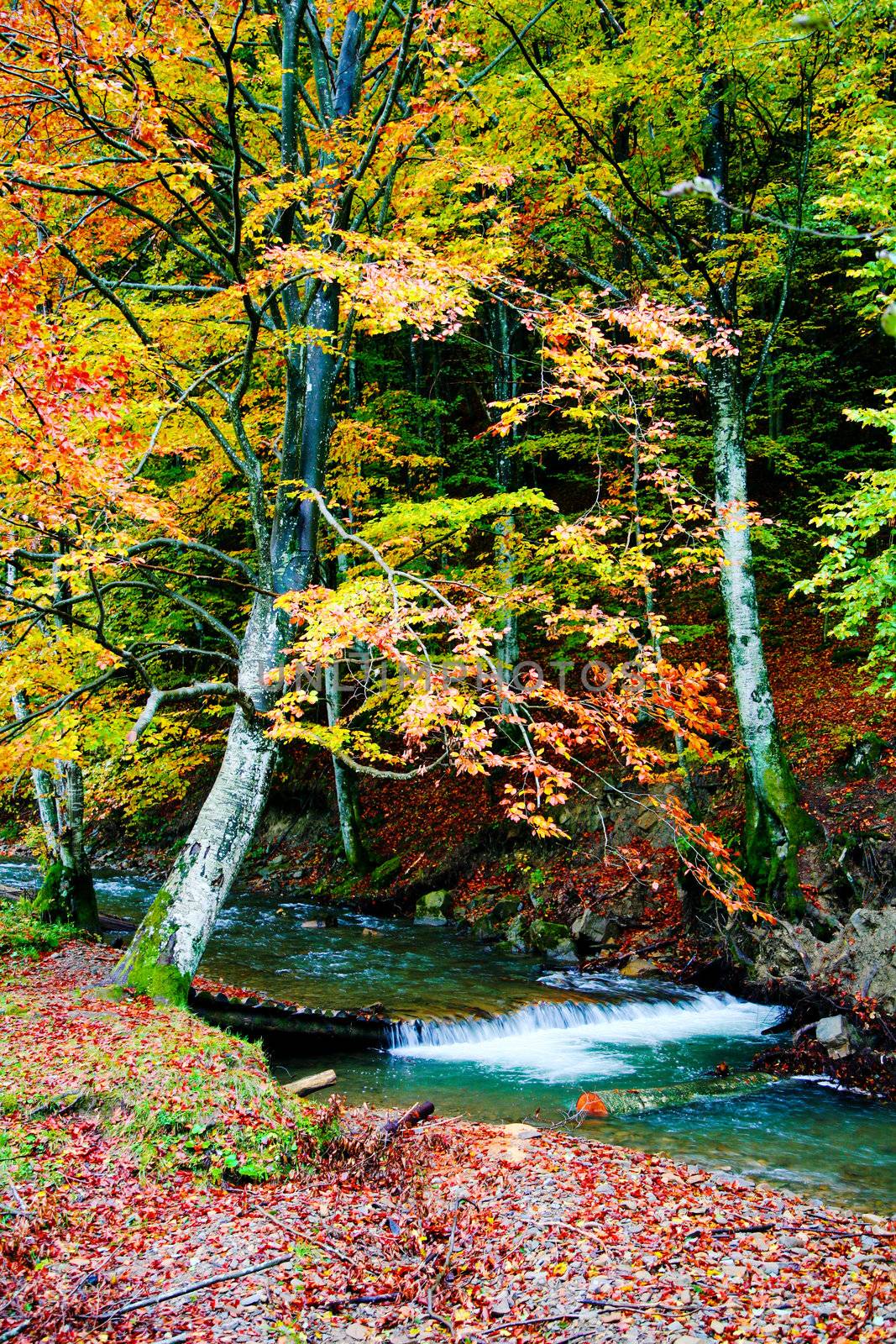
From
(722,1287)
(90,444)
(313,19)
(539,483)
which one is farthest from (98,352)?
(539,483)

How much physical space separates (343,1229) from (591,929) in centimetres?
909

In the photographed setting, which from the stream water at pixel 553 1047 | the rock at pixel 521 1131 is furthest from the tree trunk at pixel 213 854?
the rock at pixel 521 1131

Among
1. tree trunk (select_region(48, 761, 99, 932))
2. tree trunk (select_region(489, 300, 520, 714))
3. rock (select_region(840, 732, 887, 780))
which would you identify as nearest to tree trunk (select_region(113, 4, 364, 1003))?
tree trunk (select_region(48, 761, 99, 932))

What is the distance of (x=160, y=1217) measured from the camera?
13.8ft

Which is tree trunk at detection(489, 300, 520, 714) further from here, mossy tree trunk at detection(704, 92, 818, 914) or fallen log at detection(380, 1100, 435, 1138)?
fallen log at detection(380, 1100, 435, 1138)

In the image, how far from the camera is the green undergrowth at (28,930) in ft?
32.7

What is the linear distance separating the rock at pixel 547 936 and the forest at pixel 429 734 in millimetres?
171

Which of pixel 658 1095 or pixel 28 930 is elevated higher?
pixel 28 930

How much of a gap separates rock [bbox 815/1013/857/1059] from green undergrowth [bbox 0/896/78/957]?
9.10 m

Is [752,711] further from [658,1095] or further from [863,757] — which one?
[658,1095]

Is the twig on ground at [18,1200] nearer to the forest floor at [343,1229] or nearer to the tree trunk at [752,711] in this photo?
the forest floor at [343,1229]

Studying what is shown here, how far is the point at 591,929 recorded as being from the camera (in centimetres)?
1285

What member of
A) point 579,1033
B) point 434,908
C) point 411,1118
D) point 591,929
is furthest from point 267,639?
point 434,908

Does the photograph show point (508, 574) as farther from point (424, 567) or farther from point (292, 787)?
point (292, 787)
